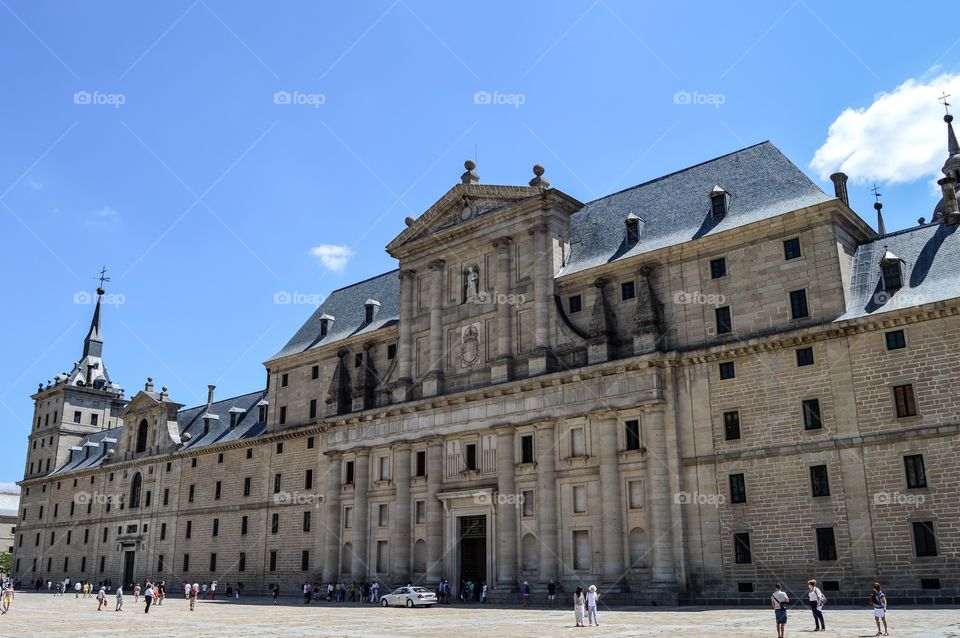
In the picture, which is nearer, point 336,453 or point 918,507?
point 918,507

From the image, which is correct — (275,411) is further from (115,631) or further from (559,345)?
(115,631)

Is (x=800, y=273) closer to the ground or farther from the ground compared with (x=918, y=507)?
farther from the ground

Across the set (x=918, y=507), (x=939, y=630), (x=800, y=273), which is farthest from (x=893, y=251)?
(x=939, y=630)

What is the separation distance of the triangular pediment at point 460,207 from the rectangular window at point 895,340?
21.4m

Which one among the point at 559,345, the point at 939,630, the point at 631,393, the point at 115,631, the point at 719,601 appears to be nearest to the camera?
the point at 939,630

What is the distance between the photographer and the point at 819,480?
3903 cm

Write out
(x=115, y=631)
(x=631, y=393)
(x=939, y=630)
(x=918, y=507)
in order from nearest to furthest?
1. (x=939, y=630)
2. (x=115, y=631)
3. (x=918, y=507)
4. (x=631, y=393)

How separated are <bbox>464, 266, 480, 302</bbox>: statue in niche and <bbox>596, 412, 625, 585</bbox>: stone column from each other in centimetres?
1314

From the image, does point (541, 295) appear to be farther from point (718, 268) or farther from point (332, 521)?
point (332, 521)

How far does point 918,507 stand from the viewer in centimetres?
3600

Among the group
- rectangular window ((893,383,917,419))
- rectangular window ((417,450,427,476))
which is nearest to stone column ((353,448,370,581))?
rectangular window ((417,450,427,476))

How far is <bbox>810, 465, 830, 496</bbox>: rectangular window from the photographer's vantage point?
1524 inches

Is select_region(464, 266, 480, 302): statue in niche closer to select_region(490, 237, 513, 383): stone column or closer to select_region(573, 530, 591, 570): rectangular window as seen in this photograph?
select_region(490, 237, 513, 383): stone column

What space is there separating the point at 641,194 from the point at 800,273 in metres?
13.5
